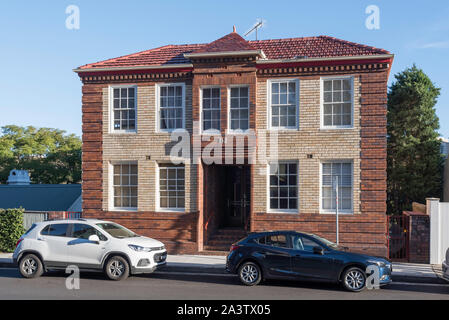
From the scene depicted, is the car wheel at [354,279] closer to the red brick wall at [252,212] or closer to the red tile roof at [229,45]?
the red brick wall at [252,212]

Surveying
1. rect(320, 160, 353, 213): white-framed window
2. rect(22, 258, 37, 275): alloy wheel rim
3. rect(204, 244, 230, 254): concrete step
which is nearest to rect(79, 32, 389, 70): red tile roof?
rect(320, 160, 353, 213): white-framed window

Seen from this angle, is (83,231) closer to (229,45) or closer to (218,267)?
(218,267)

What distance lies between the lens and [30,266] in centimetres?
1204

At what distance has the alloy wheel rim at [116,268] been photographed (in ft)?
38.2

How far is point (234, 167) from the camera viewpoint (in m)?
18.1

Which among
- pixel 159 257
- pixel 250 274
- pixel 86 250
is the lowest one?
pixel 250 274

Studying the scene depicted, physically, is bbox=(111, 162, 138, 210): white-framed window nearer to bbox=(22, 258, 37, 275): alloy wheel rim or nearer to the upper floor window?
the upper floor window

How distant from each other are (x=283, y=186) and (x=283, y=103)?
3045 mm

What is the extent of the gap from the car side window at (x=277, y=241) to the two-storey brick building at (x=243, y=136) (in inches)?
177

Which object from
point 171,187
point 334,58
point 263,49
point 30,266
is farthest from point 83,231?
point 334,58

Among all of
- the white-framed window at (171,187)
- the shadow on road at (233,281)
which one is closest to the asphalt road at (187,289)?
the shadow on road at (233,281)

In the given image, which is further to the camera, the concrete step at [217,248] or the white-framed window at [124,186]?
the white-framed window at [124,186]

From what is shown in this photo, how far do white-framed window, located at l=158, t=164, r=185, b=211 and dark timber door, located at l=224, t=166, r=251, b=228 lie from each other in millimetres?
2289

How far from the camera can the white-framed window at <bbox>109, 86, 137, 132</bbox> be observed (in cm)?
1722
